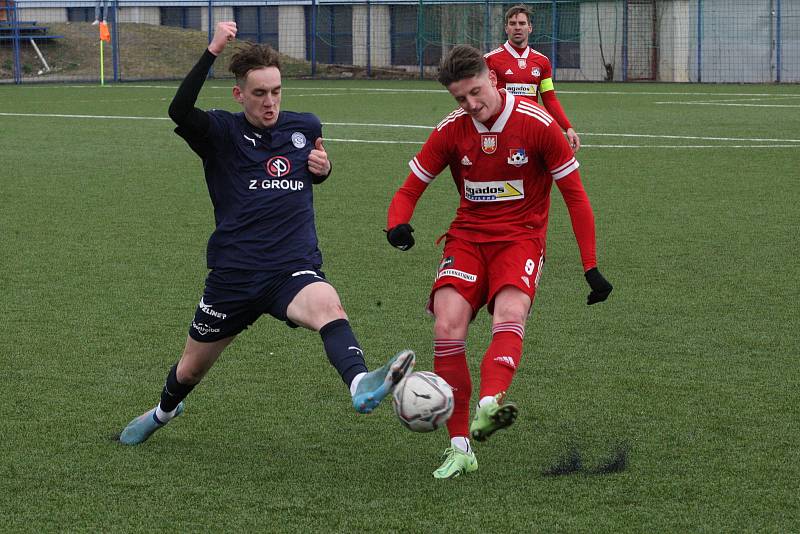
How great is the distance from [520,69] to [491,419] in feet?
31.3

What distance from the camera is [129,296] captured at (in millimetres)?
8508

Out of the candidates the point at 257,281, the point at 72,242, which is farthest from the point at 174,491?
the point at 72,242

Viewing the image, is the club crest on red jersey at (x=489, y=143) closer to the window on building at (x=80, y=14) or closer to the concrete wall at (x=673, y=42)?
the concrete wall at (x=673, y=42)

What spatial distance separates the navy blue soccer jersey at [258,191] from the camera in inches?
202

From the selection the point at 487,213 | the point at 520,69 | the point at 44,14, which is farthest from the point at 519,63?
the point at 44,14

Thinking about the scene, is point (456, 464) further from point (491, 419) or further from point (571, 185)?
point (571, 185)

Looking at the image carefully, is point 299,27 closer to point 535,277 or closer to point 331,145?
point 331,145

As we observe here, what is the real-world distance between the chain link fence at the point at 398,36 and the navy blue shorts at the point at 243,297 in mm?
29057

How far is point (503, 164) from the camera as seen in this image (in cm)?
538

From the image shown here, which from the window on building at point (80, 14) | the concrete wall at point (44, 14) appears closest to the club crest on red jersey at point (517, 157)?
the window on building at point (80, 14)

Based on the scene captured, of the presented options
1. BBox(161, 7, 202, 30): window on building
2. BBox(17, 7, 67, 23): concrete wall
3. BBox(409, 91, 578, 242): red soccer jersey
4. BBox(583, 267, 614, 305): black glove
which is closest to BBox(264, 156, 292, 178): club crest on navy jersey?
BBox(409, 91, 578, 242): red soccer jersey

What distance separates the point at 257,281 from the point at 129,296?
12.1ft

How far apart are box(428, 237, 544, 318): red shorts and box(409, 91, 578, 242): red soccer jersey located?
47mm

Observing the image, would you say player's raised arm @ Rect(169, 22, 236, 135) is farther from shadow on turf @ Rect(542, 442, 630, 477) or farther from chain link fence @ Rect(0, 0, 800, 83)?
chain link fence @ Rect(0, 0, 800, 83)
